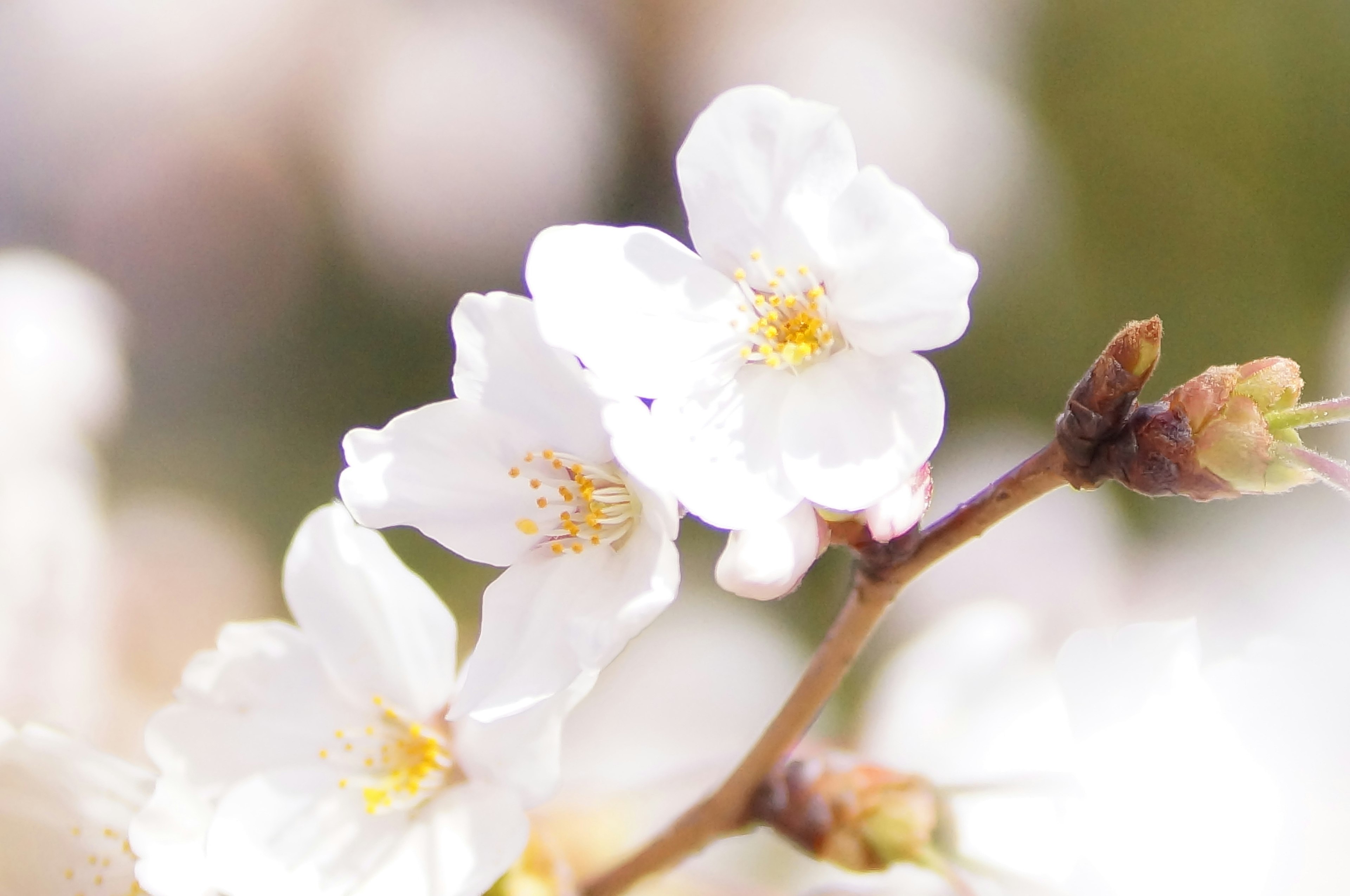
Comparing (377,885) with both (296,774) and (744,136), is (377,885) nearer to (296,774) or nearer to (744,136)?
(296,774)

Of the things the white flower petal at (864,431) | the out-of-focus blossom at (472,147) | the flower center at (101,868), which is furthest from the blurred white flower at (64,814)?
the out-of-focus blossom at (472,147)

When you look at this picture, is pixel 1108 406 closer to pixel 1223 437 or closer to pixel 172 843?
pixel 1223 437

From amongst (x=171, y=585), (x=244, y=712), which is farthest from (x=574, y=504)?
(x=171, y=585)

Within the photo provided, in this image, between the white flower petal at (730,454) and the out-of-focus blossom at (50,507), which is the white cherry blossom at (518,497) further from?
the out-of-focus blossom at (50,507)

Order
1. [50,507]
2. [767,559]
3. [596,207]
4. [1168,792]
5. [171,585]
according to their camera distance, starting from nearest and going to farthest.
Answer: [767,559]
[1168,792]
[50,507]
[171,585]
[596,207]

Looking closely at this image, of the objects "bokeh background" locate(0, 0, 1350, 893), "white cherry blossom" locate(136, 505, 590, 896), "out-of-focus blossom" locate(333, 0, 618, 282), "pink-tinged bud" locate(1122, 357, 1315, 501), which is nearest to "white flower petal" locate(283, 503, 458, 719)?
"white cherry blossom" locate(136, 505, 590, 896)

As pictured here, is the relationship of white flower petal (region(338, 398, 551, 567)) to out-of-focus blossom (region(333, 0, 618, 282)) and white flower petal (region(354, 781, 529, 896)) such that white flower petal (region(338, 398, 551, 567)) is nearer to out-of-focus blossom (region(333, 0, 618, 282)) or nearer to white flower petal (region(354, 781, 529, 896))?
white flower petal (region(354, 781, 529, 896))

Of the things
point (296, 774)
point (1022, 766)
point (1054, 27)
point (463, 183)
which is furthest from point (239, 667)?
point (1054, 27)
